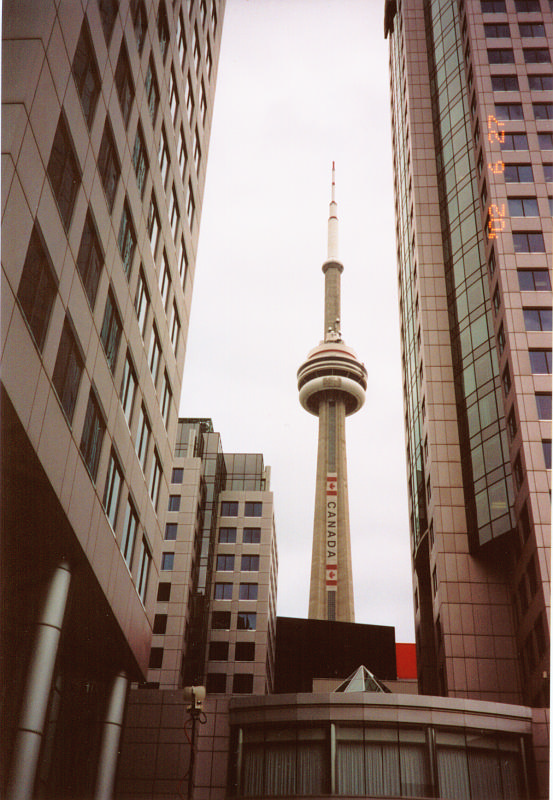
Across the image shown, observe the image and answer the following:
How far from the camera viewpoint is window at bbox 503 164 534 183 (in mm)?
57312

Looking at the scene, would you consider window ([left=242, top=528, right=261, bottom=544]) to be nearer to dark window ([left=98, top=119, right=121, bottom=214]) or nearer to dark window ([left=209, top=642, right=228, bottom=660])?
dark window ([left=209, top=642, right=228, bottom=660])

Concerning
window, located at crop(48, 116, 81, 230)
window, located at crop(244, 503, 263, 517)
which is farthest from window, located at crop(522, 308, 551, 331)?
window, located at crop(244, 503, 263, 517)

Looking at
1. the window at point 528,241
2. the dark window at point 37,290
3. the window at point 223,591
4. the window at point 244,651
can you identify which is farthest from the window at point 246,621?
the dark window at point 37,290

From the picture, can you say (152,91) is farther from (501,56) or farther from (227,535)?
(227,535)

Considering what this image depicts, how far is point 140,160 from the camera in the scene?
104ft

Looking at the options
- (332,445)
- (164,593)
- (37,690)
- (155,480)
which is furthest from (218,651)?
(37,690)

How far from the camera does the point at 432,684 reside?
196 feet

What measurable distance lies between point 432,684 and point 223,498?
36.4 m

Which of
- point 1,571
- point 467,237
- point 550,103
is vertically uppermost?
point 550,103

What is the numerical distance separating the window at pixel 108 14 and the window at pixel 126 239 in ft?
18.9

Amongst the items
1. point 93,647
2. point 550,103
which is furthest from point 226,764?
point 550,103

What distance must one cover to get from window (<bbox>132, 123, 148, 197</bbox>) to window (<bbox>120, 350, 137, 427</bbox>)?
7071 mm

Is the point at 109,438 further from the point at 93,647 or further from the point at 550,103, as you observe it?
the point at 550,103

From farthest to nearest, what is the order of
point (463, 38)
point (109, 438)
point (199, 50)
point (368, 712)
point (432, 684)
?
1. point (463, 38)
2. point (432, 684)
3. point (199, 50)
4. point (368, 712)
5. point (109, 438)
